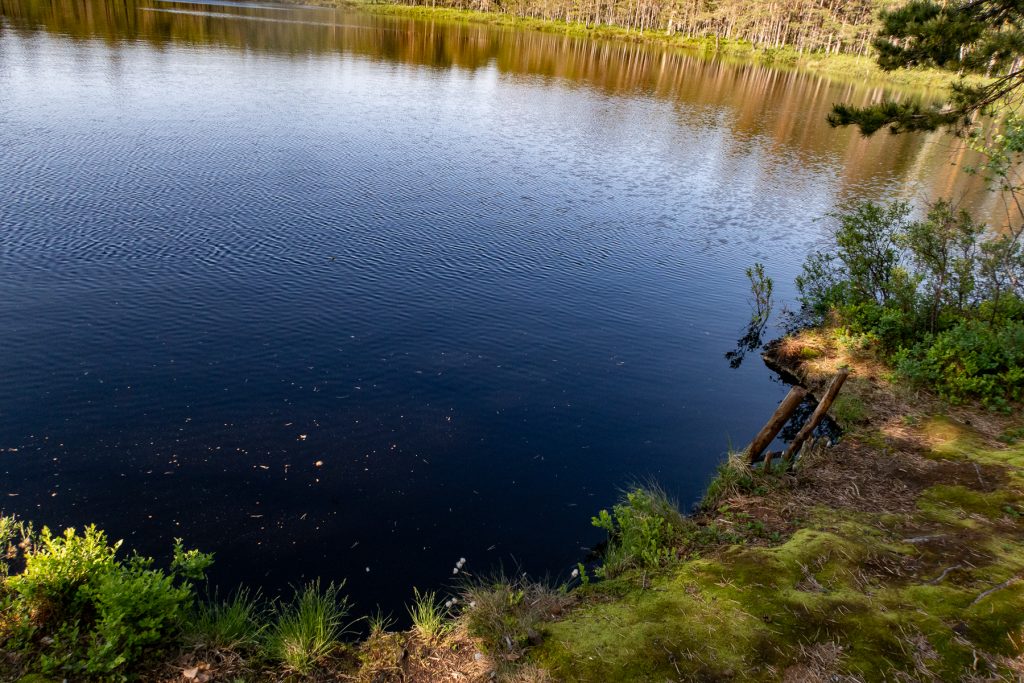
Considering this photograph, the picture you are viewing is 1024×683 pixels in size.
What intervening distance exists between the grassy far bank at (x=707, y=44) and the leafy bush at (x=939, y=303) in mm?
71784

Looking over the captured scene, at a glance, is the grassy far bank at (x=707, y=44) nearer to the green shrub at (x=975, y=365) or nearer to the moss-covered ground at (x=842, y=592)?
the green shrub at (x=975, y=365)

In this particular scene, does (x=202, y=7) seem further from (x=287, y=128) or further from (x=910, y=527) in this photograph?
(x=910, y=527)

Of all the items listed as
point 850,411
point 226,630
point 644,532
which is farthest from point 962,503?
point 226,630

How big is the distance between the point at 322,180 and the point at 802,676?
27.6m

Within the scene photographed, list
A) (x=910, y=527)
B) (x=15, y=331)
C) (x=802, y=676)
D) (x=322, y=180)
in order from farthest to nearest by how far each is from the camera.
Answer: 1. (x=322, y=180)
2. (x=15, y=331)
3. (x=910, y=527)
4. (x=802, y=676)

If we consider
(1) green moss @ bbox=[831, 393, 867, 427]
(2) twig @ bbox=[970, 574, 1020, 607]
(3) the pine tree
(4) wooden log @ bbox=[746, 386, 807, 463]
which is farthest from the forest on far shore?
(2) twig @ bbox=[970, 574, 1020, 607]

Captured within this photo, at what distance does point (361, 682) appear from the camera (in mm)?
7285

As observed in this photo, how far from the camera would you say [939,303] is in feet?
56.8

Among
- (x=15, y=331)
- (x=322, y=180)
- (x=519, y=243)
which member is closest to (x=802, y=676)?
(x=15, y=331)

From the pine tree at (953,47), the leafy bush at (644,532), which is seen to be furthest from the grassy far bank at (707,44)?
the leafy bush at (644,532)

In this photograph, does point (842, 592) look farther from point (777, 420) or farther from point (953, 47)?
point (953, 47)

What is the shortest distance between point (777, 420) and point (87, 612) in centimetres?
1069

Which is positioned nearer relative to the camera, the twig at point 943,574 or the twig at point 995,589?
the twig at point 995,589

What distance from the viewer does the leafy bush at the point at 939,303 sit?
14.2m
